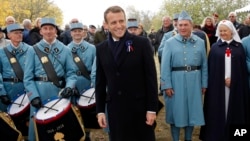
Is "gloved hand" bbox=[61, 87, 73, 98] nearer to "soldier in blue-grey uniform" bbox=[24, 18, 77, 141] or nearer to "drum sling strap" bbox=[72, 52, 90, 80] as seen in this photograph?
"soldier in blue-grey uniform" bbox=[24, 18, 77, 141]

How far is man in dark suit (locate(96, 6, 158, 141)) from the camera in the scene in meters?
3.57

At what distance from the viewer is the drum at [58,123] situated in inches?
174

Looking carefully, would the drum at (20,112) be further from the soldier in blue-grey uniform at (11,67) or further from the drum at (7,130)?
the drum at (7,130)

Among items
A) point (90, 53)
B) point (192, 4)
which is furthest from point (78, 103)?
point (192, 4)

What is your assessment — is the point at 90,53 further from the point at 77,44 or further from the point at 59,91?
the point at 59,91

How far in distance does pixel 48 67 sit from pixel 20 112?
799mm

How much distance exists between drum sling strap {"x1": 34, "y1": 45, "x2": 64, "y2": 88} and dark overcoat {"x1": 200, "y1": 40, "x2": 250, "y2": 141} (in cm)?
227

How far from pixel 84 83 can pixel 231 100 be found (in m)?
2.34

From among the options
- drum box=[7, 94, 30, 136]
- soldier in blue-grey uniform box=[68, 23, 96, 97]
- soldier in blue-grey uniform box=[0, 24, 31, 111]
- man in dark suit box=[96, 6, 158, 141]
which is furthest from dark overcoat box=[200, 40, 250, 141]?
soldier in blue-grey uniform box=[0, 24, 31, 111]

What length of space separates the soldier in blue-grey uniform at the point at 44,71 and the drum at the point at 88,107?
49cm

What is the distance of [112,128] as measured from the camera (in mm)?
3740

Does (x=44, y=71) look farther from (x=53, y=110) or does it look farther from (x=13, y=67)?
(x=13, y=67)

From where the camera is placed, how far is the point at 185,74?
18.0 ft

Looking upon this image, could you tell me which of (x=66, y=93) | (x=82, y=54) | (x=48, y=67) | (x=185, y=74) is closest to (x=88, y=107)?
(x=66, y=93)
